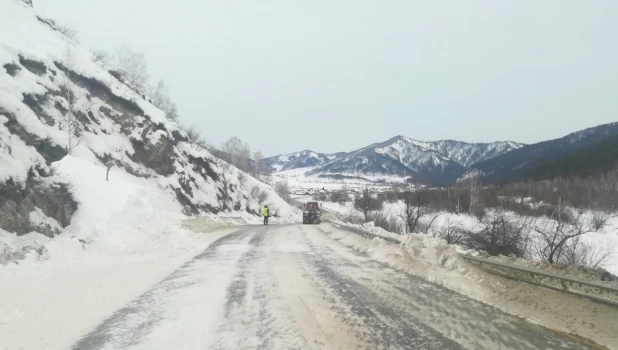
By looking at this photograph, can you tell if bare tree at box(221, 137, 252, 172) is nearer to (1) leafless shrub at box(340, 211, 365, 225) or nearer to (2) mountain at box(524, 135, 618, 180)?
(1) leafless shrub at box(340, 211, 365, 225)

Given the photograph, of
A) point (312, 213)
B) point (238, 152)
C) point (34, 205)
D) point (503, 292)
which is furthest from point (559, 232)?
point (238, 152)

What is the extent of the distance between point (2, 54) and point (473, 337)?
81.8 feet

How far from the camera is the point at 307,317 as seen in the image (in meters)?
6.27

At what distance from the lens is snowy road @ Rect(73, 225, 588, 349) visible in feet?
17.1

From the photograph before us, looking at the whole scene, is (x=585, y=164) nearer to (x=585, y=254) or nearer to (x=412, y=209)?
(x=412, y=209)

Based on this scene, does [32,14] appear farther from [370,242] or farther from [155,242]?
[370,242]

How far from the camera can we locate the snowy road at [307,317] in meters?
5.21

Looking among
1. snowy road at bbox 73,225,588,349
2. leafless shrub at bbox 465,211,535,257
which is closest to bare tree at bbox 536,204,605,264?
leafless shrub at bbox 465,211,535,257

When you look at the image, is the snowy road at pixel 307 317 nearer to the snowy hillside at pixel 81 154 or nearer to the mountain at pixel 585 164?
the snowy hillside at pixel 81 154

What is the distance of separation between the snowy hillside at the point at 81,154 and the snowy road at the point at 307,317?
6.07 m

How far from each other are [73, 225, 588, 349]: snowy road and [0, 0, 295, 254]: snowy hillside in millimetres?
6075

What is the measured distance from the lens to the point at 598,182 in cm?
9706

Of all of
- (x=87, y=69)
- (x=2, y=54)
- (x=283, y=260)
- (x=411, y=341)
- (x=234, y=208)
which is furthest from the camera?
(x=234, y=208)

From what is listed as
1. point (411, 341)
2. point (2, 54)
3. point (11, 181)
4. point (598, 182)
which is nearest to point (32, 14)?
point (2, 54)
